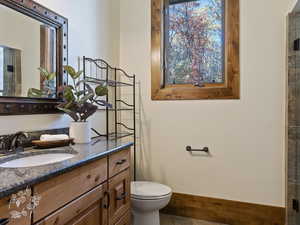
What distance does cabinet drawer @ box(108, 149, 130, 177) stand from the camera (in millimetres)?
1341

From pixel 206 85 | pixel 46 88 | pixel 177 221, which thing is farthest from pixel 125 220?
pixel 206 85

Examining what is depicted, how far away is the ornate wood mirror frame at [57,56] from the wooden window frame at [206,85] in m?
0.95

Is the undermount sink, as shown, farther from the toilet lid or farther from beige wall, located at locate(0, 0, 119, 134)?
the toilet lid

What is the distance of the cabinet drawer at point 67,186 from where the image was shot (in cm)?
83

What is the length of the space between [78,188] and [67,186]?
83mm

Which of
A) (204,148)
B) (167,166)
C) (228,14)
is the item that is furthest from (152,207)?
(228,14)

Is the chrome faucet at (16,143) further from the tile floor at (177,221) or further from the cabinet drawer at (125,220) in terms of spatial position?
the tile floor at (177,221)

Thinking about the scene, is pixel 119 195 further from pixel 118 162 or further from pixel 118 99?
pixel 118 99

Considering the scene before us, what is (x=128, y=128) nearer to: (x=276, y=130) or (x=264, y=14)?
(x=276, y=130)

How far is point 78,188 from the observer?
1029mm

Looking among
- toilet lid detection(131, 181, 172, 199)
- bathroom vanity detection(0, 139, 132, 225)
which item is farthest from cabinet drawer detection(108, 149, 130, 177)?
toilet lid detection(131, 181, 172, 199)

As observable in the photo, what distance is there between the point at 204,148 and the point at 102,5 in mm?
1744

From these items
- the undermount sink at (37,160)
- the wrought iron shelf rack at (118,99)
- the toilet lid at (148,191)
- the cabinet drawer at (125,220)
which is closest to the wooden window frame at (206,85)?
the wrought iron shelf rack at (118,99)

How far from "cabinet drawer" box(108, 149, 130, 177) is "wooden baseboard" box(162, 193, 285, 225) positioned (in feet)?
3.25
